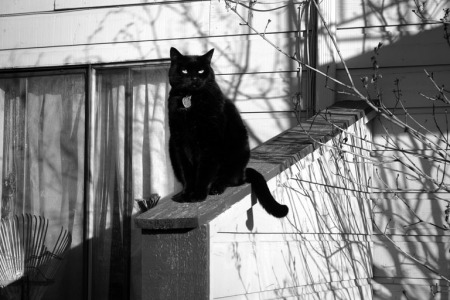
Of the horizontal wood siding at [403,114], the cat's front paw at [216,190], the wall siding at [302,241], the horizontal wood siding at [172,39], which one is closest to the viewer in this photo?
the wall siding at [302,241]

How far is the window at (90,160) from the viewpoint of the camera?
521 cm

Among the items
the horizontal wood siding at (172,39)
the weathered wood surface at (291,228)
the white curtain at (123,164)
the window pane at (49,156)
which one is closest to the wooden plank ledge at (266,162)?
the weathered wood surface at (291,228)

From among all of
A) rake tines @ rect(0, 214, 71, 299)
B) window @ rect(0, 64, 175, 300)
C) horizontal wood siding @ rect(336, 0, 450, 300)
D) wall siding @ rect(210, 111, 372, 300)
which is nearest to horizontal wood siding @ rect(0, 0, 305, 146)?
window @ rect(0, 64, 175, 300)

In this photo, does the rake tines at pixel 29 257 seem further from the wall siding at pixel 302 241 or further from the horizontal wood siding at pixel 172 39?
the wall siding at pixel 302 241

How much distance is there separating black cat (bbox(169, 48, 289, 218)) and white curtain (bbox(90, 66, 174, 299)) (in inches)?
76.5

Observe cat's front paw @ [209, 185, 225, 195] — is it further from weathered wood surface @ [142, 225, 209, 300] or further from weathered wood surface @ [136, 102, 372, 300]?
weathered wood surface @ [142, 225, 209, 300]

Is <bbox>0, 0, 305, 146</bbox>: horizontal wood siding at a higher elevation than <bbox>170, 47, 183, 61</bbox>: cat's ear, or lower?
higher

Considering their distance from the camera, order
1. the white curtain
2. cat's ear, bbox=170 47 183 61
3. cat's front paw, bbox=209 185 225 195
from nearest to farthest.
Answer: cat's front paw, bbox=209 185 225 195
cat's ear, bbox=170 47 183 61
the white curtain

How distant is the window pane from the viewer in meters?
5.30

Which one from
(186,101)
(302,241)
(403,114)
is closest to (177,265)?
(186,101)

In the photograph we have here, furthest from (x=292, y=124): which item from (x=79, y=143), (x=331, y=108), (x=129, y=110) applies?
(x=79, y=143)

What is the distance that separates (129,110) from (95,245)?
98 cm

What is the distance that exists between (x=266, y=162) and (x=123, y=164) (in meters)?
2.05

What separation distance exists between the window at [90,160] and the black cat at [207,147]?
1946 mm
